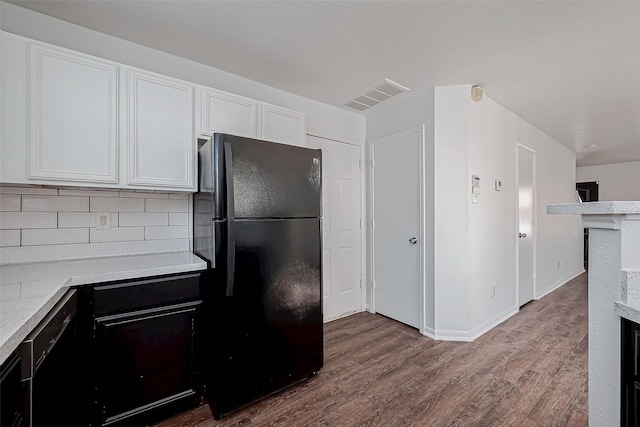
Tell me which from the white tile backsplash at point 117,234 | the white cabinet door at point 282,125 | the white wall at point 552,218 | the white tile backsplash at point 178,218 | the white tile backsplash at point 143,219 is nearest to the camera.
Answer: the white tile backsplash at point 117,234

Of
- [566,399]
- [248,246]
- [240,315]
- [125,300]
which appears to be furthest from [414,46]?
[566,399]

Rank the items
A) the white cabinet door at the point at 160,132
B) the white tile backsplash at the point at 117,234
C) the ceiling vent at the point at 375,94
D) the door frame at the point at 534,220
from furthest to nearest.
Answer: the door frame at the point at 534,220
the ceiling vent at the point at 375,94
the white tile backsplash at the point at 117,234
the white cabinet door at the point at 160,132

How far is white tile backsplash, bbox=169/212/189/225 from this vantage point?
2199 millimetres

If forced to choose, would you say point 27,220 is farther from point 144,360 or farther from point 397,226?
point 397,226

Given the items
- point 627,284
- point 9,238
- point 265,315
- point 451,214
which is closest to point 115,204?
point 9,238

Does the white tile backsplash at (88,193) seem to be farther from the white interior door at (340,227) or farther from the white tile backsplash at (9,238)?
the white interior door at (340,227)

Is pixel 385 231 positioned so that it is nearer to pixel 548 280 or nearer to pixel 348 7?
pixel 348 7

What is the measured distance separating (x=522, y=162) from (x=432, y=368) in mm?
2948

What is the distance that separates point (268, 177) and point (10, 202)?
153 centimetres

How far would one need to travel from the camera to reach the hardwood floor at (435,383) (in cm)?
171

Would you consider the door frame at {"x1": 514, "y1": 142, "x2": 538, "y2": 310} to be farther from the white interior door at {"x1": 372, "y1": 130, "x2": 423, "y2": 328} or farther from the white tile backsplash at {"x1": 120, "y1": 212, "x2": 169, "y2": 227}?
the white tile backsplash at {"x1": 120, "y1": 212, "x2": 169, "y2": 227}

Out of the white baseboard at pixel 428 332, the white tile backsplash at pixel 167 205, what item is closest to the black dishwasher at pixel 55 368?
the white tile backsplash at pixel 167 205

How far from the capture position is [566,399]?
73.8 inches

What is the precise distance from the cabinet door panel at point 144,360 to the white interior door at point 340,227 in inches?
64.2
